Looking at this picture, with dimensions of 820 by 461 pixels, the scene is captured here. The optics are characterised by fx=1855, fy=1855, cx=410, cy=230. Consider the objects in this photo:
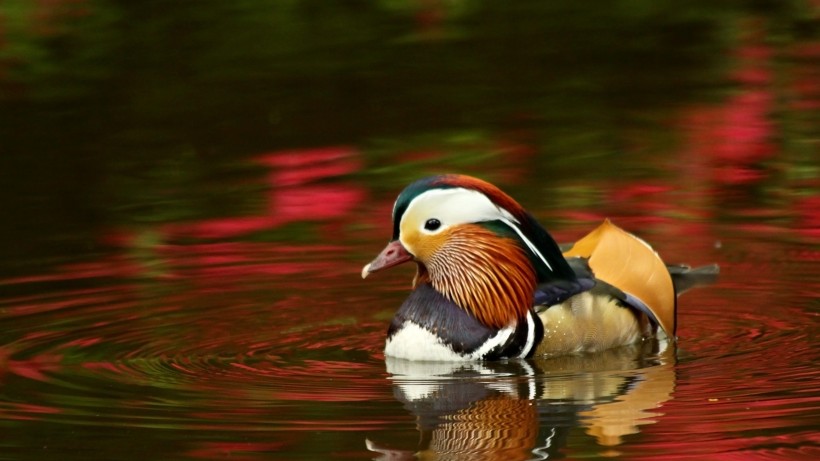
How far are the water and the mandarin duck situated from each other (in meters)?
0.15

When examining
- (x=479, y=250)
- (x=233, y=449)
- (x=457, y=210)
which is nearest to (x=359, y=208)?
(x=479, y=250)

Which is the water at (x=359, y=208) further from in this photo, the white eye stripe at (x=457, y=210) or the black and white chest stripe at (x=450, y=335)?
the white eye stripe at (x=457, y=210)

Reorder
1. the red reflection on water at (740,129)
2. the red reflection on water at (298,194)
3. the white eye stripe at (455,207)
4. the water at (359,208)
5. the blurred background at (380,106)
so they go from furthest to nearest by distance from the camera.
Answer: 1. the red reflection on water at (740,129)
2. the blurred background at (380,106)
3. the red reflection on water at (298,194)
4. the white eye stripe at (455,207)
5. the water at (359,208)

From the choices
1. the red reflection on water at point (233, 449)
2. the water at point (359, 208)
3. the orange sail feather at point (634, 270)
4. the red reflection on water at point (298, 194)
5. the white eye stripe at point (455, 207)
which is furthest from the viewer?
the red reflection on water at point (298, 194)

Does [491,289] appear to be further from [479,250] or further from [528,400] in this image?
[528,400]

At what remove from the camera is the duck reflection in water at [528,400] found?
21.2 feet

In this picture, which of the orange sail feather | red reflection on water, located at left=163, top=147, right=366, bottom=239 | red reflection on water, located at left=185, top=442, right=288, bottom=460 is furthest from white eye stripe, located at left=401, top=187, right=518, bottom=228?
red reflection on water, located at left=163, top=147, right=366, bottom=239

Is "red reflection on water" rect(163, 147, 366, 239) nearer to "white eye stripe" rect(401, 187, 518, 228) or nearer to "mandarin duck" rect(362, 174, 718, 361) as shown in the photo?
"mandarin duck" rect(362, 174, 718, 361)

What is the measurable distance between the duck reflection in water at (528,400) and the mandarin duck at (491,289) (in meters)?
0.08

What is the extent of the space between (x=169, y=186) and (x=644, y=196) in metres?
2.98

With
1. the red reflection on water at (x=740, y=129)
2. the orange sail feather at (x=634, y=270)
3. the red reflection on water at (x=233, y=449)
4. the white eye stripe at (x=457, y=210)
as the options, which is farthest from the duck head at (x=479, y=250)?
the red reflection on water at (x=740, y=129)

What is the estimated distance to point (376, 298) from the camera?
9.02 m

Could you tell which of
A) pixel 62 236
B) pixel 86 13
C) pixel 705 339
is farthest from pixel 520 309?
pixel 86 13

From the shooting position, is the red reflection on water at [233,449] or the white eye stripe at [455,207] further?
the white eye stripe at [455,207]
